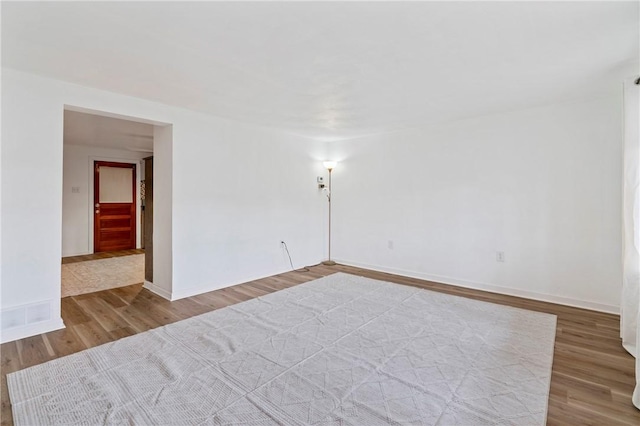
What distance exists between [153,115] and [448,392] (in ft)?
12.4

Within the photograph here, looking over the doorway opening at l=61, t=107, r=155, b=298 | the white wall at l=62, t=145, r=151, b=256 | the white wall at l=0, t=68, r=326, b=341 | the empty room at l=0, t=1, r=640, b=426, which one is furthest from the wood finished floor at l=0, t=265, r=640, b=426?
the white wall at l=62, t=145, r=151, b=256

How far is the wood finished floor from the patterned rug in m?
0.33

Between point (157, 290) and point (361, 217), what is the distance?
10.9 ft

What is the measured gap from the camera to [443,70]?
2551 millimetres

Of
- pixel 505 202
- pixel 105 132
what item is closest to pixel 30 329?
pixel 105 132

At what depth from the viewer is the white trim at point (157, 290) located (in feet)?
12.0

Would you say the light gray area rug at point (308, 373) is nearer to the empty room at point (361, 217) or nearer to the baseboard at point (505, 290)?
the empty room at point (361, 217)

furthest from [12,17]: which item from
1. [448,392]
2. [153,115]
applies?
[448,392]

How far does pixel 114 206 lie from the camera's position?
6914 mm

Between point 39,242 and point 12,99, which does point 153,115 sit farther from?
point 39,242

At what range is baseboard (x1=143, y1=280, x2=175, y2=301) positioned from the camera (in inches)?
144

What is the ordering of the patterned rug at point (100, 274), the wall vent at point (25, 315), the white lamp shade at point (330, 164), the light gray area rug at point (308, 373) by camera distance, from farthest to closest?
the white lamp shade at point (330, 164), the patterned rug at point (100, 274), the wall vent at point (25, 315), the light gray area rug at point (308, 373)

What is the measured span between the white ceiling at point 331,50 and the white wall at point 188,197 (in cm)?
30

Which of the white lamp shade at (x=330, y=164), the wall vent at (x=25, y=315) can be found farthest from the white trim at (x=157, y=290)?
the white lamp shade at (x=330, y=164)
